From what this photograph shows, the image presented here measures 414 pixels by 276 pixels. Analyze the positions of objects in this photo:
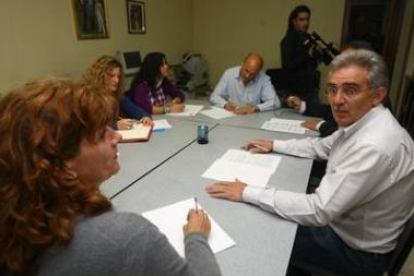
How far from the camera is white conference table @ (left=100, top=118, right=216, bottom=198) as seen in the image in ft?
4.42

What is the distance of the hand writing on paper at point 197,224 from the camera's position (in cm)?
91

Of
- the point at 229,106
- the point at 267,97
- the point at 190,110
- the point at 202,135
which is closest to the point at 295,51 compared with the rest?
the point at 267,97

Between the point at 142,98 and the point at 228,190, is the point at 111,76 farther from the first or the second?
the point at 228,190

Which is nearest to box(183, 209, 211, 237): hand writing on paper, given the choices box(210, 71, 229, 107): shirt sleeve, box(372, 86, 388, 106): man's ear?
box(372, 86, 388, 106): man's ear

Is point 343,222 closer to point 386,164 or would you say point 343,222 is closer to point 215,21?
point 386,164

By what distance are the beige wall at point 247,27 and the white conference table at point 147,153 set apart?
3.01 m

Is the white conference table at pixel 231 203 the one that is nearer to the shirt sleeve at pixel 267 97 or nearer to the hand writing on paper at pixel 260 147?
the hand writing on paper at pixel 260 147

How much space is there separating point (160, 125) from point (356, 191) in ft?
4.90

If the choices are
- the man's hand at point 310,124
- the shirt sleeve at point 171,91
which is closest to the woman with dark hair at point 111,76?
the shirt sleeve at point 171,91

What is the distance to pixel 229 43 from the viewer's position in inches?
195

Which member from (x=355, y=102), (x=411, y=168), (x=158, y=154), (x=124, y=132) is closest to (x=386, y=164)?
(x=411, y=168)

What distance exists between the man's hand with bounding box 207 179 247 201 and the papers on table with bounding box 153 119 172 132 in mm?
977

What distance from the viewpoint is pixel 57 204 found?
53 centimetres

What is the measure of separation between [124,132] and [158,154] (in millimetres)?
414
